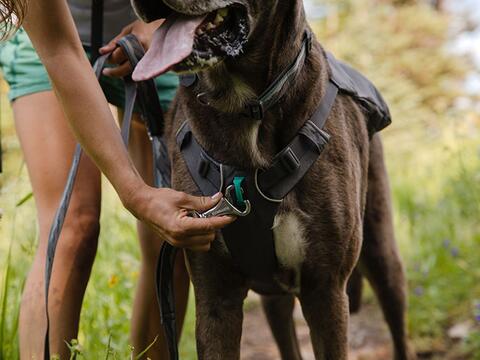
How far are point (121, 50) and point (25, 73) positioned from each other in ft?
1.33

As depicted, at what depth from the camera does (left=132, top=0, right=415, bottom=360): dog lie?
2.69 meters

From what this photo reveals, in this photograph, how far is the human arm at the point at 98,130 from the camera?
2.39 meters

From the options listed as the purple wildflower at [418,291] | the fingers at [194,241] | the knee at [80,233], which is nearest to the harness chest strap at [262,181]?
the fingers at [194,241]

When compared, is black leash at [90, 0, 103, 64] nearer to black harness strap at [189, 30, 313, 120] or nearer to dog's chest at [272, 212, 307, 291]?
black harness strap at [189, 30, 313, 120]

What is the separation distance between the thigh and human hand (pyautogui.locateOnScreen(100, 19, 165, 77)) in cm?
26

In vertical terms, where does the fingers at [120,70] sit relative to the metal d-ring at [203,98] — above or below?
above

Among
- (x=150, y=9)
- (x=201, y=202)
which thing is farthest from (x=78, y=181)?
(x=150, y=9)

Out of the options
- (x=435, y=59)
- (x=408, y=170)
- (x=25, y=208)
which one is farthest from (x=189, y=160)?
(x=435, y=59)

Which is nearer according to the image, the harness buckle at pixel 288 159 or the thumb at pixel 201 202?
the thumb at pixel 201 202

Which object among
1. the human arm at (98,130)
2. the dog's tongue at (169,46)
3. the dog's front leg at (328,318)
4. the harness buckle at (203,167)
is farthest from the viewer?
the dog's front leg at (328,318)

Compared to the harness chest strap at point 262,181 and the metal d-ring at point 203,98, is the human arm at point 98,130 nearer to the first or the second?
the harness chest strap at point 262,181

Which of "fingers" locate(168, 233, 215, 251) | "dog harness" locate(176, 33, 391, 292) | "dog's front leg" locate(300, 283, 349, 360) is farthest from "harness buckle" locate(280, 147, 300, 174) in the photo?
"dog's front leg" locate(300, 283, 349, 360)

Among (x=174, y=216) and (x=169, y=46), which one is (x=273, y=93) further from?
(x=174, y=216)

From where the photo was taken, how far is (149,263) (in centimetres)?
358
